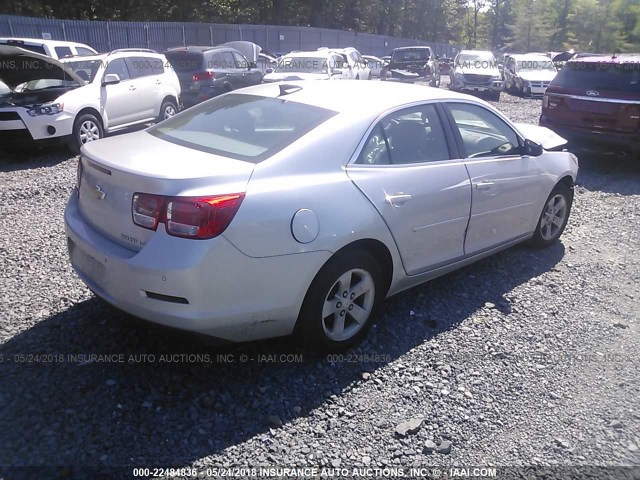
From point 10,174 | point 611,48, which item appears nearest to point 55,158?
point 10,174

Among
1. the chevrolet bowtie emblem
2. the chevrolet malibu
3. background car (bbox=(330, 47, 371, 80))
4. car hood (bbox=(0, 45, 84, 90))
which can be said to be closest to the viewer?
the chevrolet malibu

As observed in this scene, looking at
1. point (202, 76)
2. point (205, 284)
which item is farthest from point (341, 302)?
point (202, 76)

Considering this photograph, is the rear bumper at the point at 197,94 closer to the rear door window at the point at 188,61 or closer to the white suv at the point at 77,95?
the rear door window at the point at 188,61

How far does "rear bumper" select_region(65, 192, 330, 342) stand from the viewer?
9.21 feet

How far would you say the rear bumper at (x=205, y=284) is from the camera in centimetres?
281

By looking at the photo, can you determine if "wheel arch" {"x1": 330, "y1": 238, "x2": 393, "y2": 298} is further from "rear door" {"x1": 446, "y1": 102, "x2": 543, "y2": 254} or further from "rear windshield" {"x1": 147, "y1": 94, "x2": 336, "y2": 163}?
"rear door" {"x1": 446, "y1": 102, "x2": 543, "y2": 254}

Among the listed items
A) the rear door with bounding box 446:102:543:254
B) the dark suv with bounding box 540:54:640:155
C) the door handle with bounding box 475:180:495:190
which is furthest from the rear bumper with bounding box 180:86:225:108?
the door handle with bounding box 475:180:495:190

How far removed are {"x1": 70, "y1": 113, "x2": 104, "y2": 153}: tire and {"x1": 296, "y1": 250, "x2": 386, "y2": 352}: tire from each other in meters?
6.86

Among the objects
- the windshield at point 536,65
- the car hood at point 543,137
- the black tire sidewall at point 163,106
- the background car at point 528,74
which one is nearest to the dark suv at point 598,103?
the car hood at point 543,137

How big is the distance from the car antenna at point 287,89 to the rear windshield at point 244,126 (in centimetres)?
13

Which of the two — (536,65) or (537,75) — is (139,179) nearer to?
(537,75)

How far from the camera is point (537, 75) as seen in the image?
2170 centimetres

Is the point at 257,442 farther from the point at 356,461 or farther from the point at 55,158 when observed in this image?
the point at 55,158

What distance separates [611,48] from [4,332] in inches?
2416
